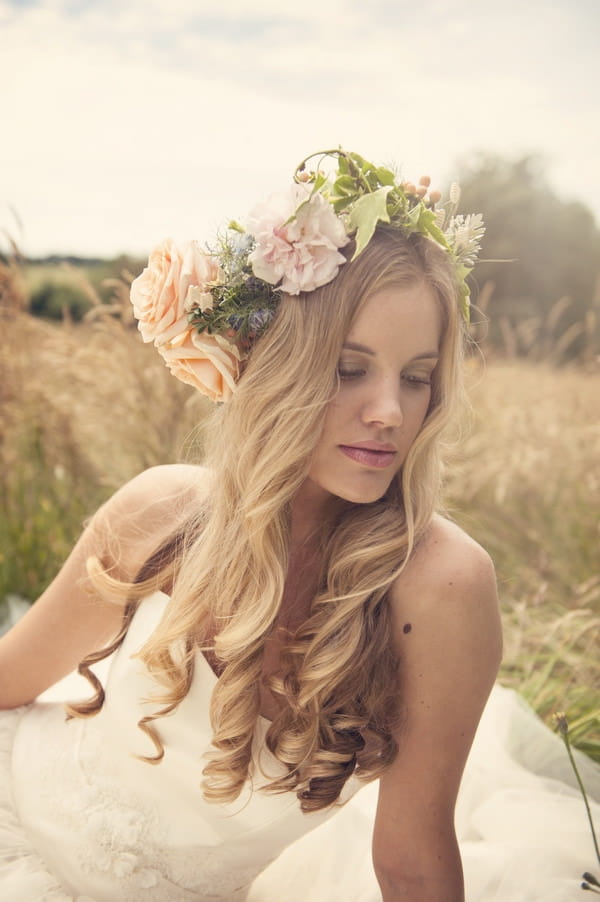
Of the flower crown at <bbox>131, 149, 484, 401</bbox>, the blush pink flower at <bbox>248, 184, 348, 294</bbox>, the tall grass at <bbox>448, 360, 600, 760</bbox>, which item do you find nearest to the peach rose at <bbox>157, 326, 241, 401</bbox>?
the flower crown at <bbox>131, 149, 484, 401</bbox>

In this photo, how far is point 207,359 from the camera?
170cm

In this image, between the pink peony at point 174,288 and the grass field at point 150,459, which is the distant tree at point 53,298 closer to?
the grass field at point 150,459

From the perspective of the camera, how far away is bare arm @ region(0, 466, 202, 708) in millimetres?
1968

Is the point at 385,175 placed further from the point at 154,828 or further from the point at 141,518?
the point at 154,828

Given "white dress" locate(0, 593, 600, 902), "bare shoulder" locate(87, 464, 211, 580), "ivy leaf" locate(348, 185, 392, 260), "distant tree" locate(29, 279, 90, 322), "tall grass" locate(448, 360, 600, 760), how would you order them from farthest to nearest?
"distant tree" locate(29, 279, 90, 322), "tall grass" locate(448, 360, 600, 760), "bare shoulder" locate(87, 464, 211, 580), "white dress" locate(0, 593, 600, 902), "ivy leaf" locate(348, 185, 392, 260)

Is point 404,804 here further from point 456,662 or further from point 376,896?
point 376,896

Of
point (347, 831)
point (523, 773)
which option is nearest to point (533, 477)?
point (523, 773)

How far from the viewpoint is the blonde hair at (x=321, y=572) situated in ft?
5.21

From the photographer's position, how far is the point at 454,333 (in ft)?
5.50

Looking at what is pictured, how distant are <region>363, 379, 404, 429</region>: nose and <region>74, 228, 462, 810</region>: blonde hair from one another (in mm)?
85

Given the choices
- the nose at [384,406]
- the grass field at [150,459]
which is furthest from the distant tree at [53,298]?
the nose at [384,406]

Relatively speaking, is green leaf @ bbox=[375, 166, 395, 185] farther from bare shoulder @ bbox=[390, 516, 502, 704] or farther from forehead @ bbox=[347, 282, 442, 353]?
bare shoulder @ bbox=[390, 516, 502, 704]

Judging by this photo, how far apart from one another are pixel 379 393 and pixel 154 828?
1.15 metres

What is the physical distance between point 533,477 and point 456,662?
276 cm
